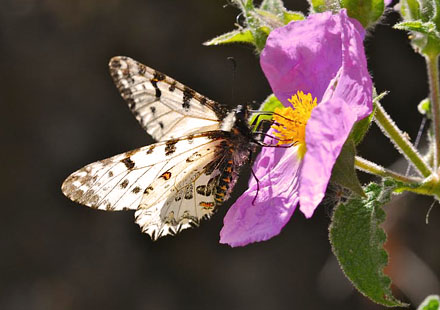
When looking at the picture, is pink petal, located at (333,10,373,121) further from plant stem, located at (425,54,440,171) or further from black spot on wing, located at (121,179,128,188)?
black spot on wing, located at (121,179,128,188)

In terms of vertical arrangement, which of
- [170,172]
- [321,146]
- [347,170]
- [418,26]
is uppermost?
[418,26]

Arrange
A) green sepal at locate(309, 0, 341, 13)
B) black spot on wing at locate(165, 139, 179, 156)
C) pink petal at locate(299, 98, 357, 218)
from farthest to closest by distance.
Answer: black spot on wing at locate(165, 139, 179, 156) < green sepal at locate(309, 0, 341, 13) < pink petal at locate(299, 98, 357, 218)

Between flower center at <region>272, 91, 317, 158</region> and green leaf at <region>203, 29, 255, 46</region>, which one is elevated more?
green leaf at <region>203, 29, 255, 46</region>

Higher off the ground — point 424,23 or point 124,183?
point 424,23

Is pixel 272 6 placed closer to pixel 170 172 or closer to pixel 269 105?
pixel 269 105

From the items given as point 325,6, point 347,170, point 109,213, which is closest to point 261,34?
point 325,6

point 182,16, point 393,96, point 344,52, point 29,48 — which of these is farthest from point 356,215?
point 29,48

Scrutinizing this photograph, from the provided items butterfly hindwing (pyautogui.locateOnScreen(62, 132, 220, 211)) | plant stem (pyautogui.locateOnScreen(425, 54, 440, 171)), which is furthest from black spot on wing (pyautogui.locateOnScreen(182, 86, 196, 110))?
plant stem (pyautogui.locateOnScreen(425, 54, 440, 171))
